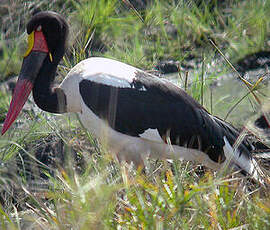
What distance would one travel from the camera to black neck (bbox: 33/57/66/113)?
12.4 ft

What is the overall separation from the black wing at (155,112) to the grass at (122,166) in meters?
0.19

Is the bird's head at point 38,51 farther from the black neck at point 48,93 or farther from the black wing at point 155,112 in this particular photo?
the black wing at point 155,112

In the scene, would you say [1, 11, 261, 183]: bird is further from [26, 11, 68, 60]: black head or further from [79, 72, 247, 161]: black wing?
[26, 11, 68, 60]: black head

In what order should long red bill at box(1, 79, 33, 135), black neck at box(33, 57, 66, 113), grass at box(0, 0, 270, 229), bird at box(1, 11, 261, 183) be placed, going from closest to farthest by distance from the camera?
grass at box(0, 0, 270, 229)
bird at box(1, 11, 261, 183)
black neck at box(33, 57, 66, 113)
long red bill at box(1, 79, 33, 135)

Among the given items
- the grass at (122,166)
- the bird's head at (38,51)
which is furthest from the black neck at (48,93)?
the grass at (122,166)

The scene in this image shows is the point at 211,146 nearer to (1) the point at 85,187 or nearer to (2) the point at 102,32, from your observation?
(1) the point at 85,187

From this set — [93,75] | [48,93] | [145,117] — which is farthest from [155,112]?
[48,93]

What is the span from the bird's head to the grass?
227mm

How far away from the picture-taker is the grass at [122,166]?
8.02ft

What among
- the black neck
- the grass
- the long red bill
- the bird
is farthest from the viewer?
the long red bill

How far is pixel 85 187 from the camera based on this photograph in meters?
2.38

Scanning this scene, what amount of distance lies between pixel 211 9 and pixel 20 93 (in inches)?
109

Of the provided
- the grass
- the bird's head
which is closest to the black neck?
the bird's head

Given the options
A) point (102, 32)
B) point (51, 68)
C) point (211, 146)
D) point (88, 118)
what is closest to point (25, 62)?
point (51, 68)
